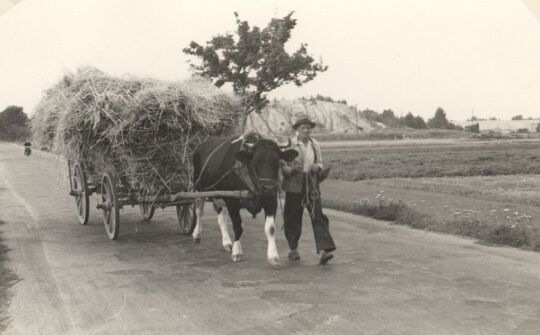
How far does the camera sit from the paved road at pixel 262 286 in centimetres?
523

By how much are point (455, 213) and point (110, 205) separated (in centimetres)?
647

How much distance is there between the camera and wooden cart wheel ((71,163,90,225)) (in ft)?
35.2

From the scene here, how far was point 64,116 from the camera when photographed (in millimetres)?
9156

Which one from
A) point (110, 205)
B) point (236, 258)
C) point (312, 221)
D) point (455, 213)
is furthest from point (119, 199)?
point (455, 213)

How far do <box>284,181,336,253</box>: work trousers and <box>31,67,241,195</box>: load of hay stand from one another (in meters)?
2.16

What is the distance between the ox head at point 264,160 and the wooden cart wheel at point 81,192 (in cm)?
420

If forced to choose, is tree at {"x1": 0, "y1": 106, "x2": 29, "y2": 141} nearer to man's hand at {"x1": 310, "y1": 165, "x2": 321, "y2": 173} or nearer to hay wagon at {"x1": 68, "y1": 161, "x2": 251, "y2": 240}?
hay wagon at {"x1": 68, "y1": 161, "x2": 251, "y2": 240}

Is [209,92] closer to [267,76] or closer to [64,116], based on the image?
[64,116]

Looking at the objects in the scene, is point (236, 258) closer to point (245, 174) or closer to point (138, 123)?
point (245, 174)

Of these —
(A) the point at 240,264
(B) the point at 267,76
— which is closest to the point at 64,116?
(A) the point at 240,264

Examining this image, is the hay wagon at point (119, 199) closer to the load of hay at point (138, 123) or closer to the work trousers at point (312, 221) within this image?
the load of hay at point (138, 123)

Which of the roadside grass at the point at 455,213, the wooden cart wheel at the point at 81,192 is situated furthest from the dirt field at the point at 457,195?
the wooden cart wheel at the point at 81,192

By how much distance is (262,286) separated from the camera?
258 inches

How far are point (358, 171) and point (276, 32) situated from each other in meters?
6.86
